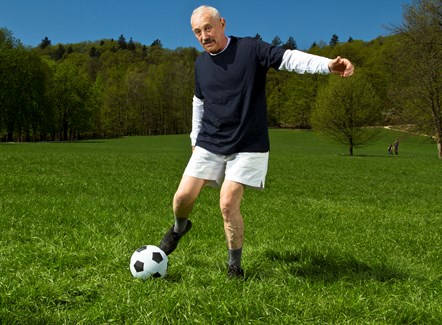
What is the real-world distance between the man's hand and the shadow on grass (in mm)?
2363

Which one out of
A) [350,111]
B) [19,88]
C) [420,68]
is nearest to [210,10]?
[420,68]

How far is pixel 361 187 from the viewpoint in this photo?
18.9 meters

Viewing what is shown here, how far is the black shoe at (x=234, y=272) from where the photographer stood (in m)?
4.77

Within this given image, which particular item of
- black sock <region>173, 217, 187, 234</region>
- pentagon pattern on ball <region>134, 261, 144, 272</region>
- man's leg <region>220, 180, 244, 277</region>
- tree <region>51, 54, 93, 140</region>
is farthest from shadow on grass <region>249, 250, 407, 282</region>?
tree <region>51, 54, 93, 140</region>

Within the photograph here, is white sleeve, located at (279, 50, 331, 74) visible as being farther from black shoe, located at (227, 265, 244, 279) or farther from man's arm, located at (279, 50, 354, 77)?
black shoe, located at (227, 265, 244, 279)

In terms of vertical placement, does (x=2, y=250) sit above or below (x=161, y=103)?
below

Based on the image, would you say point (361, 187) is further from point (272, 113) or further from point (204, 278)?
point (272, 113)

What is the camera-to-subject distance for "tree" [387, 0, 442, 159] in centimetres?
3653

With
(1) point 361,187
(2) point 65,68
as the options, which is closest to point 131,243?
(1) point 361,187

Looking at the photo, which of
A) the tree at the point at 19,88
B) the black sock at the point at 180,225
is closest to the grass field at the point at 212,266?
the black sock at the point at 180,225

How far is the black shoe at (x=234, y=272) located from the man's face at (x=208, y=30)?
249cm

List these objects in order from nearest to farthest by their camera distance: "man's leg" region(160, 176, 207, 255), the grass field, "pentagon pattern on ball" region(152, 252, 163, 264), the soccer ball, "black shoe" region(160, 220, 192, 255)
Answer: the grass field < the soccer ball < "pentagon pattern on ball" region(152, 252, 163, 264) < "man's leg" region(160, 176, 207, 255) < "black shoe" region(160, 220, 192, 255)

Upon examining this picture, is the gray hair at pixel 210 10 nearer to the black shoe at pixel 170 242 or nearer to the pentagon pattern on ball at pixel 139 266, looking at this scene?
the black shoe at pixel 170 242

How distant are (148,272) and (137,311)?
2.81 feet
